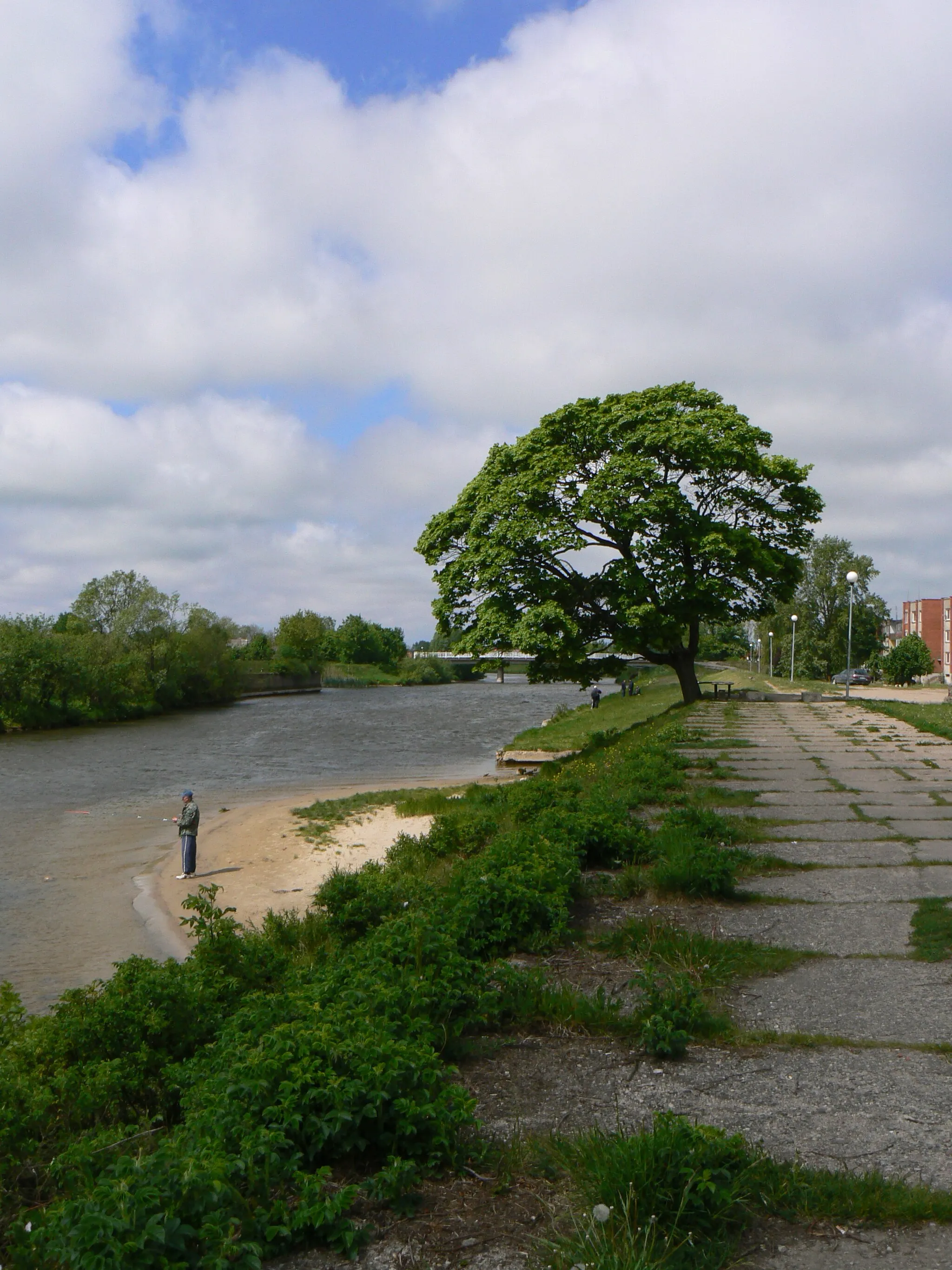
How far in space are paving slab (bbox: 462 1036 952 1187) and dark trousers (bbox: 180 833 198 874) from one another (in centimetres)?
1468

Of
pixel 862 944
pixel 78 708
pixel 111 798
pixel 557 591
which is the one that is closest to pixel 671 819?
pixel 862 944

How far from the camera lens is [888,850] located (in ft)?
31.7

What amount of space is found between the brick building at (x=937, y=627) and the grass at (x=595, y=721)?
77.3 meters

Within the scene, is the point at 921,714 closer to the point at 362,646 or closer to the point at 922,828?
the point at 922,828

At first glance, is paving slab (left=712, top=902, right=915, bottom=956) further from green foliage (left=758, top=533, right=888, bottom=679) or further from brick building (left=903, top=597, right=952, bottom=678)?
brick building (left=903, top=597, right=952, bottom=678)

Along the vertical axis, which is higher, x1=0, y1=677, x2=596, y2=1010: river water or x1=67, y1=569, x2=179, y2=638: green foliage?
x1=67, y1=569, x2=179, y2=638: green foliage

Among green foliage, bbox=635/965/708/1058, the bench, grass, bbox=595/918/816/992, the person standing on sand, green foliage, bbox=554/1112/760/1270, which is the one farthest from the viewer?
the bench

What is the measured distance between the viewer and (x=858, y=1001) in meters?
5.50

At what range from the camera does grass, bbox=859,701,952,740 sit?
21.8 m

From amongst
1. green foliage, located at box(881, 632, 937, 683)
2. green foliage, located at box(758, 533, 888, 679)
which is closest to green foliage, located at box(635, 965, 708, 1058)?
green foliage, located at box(881, 632, 937, 683)

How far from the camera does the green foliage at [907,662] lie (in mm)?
60156

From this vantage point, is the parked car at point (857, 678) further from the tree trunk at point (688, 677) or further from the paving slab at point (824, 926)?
the paving slab at point (824, 926)

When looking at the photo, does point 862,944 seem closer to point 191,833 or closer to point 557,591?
point 191,833

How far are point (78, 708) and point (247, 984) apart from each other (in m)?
62.1
